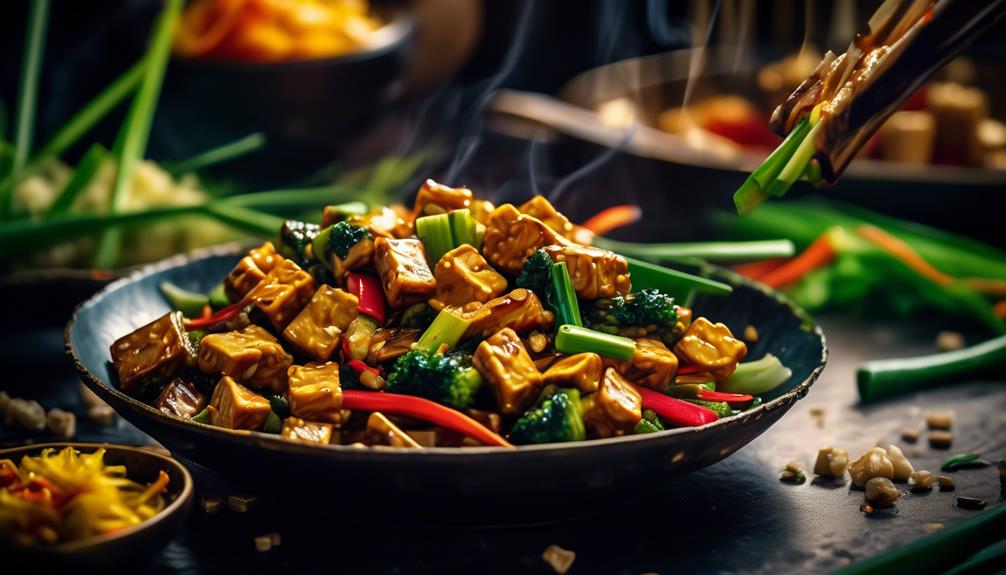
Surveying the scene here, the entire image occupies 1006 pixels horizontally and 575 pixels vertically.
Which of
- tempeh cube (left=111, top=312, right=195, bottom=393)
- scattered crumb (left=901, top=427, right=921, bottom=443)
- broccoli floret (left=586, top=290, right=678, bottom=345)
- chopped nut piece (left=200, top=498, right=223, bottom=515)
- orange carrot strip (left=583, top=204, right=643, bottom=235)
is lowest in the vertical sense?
chopped nut piece (left=200, top=498, right=223, bottom=515)

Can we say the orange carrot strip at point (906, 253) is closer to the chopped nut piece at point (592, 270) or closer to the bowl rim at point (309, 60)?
the chopped nut piece at point (592, 270)

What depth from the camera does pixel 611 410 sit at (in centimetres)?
216

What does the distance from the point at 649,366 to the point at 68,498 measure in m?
1.21

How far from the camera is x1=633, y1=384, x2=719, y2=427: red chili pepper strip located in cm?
228

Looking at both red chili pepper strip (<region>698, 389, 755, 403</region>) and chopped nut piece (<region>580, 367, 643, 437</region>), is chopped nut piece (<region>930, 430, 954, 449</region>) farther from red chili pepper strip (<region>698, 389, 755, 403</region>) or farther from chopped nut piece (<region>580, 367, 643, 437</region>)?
chopped nut piece (<region>580, 367, 643, 437</region>)

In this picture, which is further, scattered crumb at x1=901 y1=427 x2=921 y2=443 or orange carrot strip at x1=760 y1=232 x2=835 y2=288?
orange carrot strip at x1=760 y1=232 x2=835 y2=288

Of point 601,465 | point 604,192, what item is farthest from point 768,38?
point 601,465

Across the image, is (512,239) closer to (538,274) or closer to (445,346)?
(538,274)

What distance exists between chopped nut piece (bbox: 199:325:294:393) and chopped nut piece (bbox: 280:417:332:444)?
207mm

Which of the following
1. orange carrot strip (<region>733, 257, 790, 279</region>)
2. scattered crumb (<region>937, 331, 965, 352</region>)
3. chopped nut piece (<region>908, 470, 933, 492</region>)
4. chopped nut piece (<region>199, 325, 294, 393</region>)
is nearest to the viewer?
chopped nut piece (<region>199, 325, 294, 393</region>)

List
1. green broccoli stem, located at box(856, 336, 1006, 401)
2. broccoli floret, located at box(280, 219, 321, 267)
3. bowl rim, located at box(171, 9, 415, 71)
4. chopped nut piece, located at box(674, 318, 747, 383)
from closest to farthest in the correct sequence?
chopped nut piece, located at box(674, 318, 747, 383) → broccoli floret, located at box(280, 219, 321, 267) → green broccoli stem, located at box(856, 336, 1006, 401) → bowl rim, located at box(171, 9, 415, 71)

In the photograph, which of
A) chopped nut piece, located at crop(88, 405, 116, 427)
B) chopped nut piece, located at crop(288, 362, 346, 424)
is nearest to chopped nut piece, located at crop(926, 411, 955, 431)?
chopped nut piece, located at crop(288, 362, 346, 424)

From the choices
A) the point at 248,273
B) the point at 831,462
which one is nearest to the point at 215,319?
the point at 248,273

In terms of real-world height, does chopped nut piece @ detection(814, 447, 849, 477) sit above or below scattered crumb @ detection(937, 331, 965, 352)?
below
